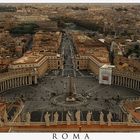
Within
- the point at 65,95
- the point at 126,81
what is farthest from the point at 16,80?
the point at 126,81

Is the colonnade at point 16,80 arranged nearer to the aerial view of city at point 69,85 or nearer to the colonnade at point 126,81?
the aerial view of city at point 69,85

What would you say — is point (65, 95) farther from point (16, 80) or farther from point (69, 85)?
point (16, 80)

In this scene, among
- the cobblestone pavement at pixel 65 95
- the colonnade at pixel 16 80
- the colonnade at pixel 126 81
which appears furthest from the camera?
the colonnade at pixel 126 81

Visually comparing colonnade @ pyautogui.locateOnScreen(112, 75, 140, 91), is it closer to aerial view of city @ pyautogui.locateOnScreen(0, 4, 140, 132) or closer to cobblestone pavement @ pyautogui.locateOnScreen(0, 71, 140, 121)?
aerial view of city @ pyautogui.locateOnScreen(0, 4, 140, 132)

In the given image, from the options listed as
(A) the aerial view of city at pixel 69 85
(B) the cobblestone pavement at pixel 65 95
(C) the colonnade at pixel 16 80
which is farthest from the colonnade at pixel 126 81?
(C) the colonnade at pixel 16 80

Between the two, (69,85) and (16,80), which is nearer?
(69,85)

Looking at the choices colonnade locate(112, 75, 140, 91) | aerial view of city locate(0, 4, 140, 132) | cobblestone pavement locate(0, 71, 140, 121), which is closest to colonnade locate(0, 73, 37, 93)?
aerial view of city locate(0, 4, 140, 132)
